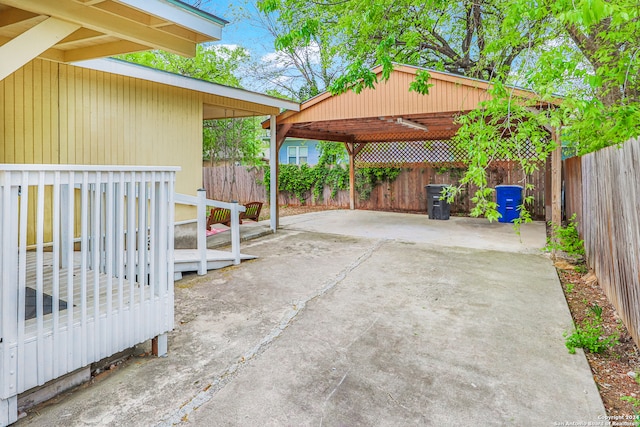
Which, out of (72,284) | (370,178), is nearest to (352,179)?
(370,178)

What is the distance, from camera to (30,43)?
2.51 metres

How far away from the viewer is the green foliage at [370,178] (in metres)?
12.2

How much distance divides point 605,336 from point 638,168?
143 centimetres

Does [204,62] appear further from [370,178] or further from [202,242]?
[202,242]

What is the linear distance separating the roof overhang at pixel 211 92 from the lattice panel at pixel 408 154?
5.06 metres

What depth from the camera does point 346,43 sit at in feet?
36.6

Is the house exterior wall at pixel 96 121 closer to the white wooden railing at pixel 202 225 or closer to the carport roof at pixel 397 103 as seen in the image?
the white wooden railing at pixel 202 225

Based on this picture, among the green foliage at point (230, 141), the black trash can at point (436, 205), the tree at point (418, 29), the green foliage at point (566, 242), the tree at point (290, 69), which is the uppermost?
the tree at point (290, 69)

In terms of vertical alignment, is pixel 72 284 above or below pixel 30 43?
below

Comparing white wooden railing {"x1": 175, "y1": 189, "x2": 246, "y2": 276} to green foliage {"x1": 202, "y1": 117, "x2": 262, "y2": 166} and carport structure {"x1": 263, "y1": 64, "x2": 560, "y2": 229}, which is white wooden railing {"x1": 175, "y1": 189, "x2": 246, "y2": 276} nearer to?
carport structure {"x1": 263, "y1": 64, "x2": 560, "y2": 229}

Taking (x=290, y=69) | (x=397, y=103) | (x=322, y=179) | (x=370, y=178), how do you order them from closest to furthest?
1. (x=397, y=103)
2. (x=370, y=178)
3. (x=322, y=179)
4. (x=290, y=69)

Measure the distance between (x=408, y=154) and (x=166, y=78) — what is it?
8.47 m

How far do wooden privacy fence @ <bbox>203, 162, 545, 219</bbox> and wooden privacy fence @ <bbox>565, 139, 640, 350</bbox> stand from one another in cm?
461

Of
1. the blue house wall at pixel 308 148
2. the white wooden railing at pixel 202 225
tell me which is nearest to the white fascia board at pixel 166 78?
the white wooden railing at pixel 202 225
